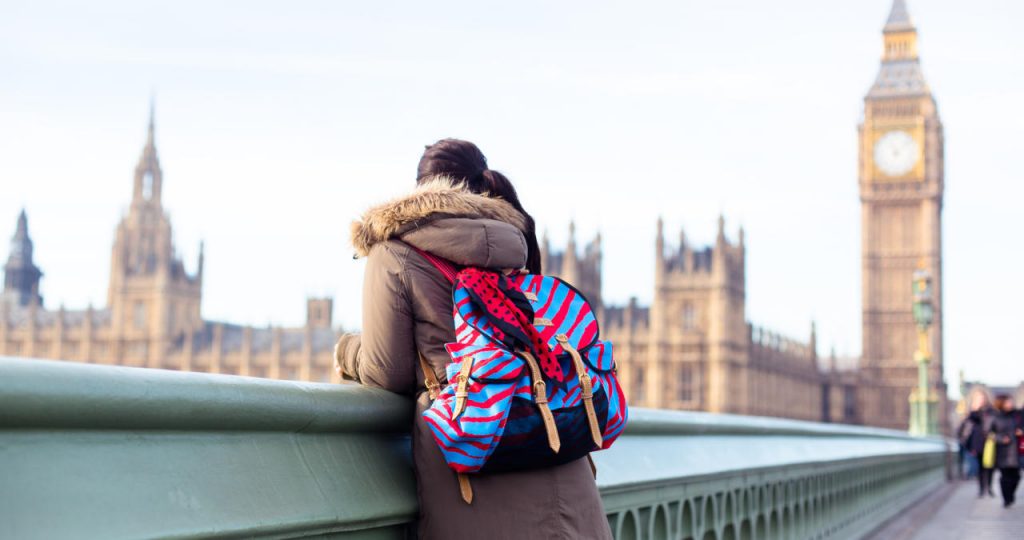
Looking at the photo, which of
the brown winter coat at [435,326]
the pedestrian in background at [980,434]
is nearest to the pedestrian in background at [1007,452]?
the pedestrian in background at [980,434]

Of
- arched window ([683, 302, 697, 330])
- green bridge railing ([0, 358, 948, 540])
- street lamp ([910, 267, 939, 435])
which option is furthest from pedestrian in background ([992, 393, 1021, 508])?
arched window ([683, 302, 697, 330])

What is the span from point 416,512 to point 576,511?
0.94 ft

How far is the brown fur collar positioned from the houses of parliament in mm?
53906

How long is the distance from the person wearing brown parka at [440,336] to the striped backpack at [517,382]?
0.09 feet

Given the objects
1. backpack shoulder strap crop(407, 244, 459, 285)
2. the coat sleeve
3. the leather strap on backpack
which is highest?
backpack shoulder strap crop(407, 244, 459, 285)

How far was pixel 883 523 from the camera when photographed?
984cm

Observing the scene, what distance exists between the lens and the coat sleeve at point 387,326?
2492mm

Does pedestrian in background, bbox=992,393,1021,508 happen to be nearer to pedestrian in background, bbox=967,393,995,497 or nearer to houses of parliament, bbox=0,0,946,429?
pedestrian in background, bbox=967,393,995,497

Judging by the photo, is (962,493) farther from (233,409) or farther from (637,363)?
(637,363)

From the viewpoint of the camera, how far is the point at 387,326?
250 cm

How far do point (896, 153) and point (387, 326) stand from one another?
76141mm

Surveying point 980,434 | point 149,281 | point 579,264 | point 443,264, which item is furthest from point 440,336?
point 149,281

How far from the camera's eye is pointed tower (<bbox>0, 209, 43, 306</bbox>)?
8538 centimetres

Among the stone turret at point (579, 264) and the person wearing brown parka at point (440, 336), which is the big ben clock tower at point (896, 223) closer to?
the stone turret at point (579, 264)
